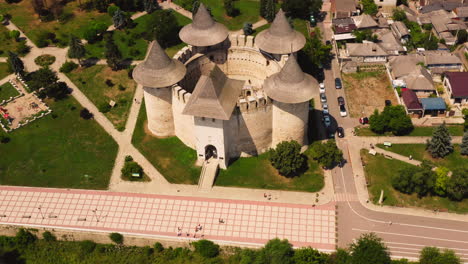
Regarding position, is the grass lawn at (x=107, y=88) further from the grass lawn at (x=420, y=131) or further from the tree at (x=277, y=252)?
the grass lawn at (x=420, y=131)

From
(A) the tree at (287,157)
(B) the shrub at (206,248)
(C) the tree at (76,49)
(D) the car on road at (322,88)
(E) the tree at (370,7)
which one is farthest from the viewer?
(E) the tree at (370,7)

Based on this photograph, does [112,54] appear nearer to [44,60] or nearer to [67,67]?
[67,67]

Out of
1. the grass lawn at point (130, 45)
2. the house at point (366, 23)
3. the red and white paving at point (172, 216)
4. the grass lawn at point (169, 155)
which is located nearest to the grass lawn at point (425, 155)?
the red and white paving at point (172, 216)

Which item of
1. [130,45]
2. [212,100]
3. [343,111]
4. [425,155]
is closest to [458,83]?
[425,155]

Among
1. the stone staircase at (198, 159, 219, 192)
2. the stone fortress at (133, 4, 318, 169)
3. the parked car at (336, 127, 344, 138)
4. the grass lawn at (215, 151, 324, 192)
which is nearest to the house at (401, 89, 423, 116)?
the parked car at (336, 127, 344, 138)

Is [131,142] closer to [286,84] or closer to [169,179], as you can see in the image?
[169,179]

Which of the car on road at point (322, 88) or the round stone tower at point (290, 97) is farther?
the car on road at point (322, 88)
